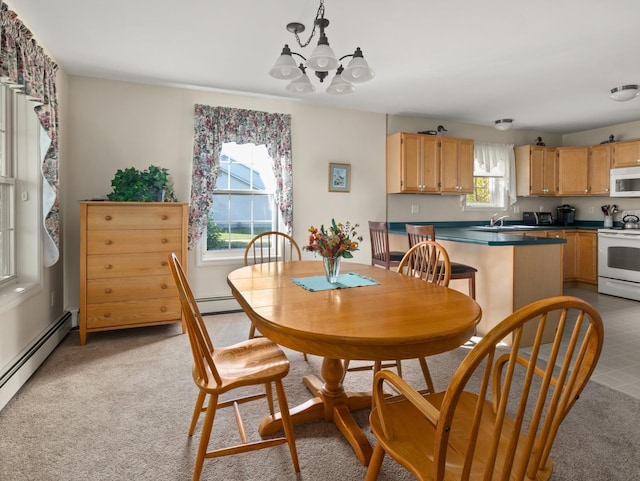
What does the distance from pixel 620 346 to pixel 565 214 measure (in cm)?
343

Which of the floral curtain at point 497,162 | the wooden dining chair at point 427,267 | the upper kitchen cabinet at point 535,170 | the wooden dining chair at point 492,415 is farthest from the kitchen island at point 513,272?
the upper kitchen cabinet at point 535,170

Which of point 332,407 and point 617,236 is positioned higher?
point 617,236

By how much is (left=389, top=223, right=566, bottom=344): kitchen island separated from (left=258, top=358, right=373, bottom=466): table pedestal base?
166 centimetres

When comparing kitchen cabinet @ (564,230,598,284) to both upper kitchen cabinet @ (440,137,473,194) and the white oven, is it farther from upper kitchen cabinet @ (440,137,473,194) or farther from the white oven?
upper kitchen cabinet @ (440,137,473,194)

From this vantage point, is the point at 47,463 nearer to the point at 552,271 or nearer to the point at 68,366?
the point at 68,366

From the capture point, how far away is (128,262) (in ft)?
10.8

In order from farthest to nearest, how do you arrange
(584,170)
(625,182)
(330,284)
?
(584,170) < (625,182) < (330,284)

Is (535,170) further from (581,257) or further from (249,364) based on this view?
(249,364)

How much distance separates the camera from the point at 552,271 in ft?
10.7

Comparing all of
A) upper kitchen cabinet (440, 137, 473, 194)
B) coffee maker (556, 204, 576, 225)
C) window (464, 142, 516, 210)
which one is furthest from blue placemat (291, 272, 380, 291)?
coffee maker (556, 204, 576, 225)

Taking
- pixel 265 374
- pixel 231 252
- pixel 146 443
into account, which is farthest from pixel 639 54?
pixel 146 443

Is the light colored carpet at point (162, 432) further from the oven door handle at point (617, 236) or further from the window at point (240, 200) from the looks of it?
the oven door handle at point (617, 236)

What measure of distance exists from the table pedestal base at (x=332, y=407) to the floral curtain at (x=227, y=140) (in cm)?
244

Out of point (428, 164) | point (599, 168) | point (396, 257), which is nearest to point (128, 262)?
point (396, 257)
